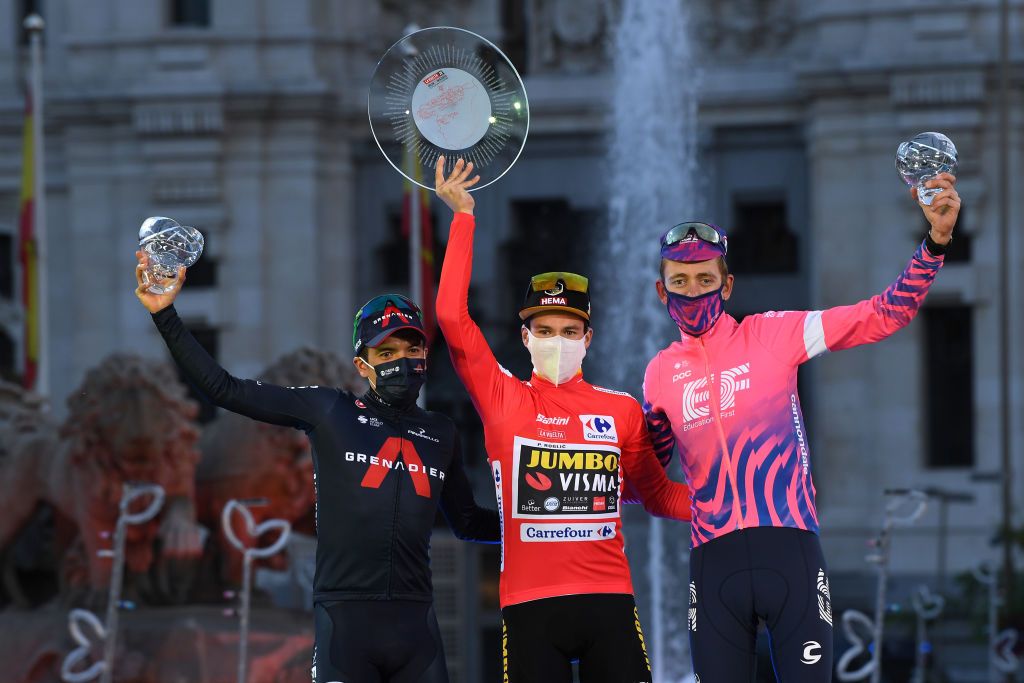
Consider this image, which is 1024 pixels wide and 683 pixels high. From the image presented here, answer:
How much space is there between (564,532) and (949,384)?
23.8 meters

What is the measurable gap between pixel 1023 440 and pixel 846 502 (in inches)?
110

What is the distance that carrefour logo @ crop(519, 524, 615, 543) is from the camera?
7.02m

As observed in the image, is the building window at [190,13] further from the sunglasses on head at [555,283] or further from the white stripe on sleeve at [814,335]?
the white stripe on sleeve at [814,335]

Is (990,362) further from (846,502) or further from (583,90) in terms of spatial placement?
(583,90)

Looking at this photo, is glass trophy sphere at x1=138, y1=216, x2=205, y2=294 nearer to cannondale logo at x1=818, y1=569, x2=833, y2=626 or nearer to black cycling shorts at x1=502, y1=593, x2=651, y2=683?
black cycling shorts at x1=502, y1=593, x2=651, y2=683

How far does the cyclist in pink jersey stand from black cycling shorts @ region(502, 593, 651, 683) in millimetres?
254

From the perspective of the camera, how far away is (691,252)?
721 centimetres

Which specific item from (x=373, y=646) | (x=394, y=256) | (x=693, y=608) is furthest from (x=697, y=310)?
(x=394, y=256)

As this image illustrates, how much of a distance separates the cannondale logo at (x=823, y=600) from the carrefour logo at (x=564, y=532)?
2.55 ft

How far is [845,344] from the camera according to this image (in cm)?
714

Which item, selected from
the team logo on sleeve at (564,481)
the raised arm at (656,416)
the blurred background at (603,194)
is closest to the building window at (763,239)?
the blurred background at (603,194)

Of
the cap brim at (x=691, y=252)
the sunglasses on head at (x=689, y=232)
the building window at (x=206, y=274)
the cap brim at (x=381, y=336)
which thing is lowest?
the cap brim at (x=381, y=336)

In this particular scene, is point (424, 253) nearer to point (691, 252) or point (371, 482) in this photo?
point (691, 252)

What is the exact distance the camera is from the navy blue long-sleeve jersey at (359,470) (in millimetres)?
6844
